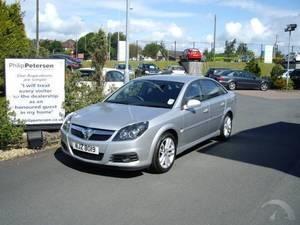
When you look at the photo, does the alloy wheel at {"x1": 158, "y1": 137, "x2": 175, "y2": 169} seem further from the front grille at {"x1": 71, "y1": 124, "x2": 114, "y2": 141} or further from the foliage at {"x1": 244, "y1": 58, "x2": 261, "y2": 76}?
A: the foliage at {"x1": 244, "y1": 58, "x2": 261, "y2": 76}

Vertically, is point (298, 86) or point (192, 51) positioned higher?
point (192, 51)

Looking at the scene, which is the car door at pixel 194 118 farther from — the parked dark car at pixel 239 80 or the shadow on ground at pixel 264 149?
the parked dark car at pixel 239 80

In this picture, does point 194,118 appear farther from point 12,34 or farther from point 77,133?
point 12,34

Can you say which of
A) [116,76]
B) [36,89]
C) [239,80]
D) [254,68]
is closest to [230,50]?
[254,68]

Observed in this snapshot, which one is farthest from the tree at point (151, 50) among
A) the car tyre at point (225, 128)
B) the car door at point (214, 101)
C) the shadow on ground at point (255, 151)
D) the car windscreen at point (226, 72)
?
the car door at point (214, 101)

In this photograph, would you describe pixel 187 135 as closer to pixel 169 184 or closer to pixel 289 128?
pixel 169 184

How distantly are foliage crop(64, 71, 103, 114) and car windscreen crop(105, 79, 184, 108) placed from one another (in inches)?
77.0

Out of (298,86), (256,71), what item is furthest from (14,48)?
(256,71)

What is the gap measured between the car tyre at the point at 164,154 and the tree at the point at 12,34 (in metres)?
4.87

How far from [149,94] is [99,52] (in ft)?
19.4

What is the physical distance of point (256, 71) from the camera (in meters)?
40.9

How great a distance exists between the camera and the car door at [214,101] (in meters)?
8.73

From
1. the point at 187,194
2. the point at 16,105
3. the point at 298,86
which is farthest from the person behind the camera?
the point at 298,86

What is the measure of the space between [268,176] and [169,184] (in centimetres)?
169
